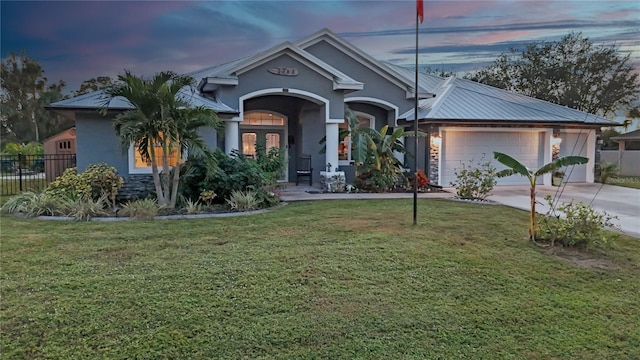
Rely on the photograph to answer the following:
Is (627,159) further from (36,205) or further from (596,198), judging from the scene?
(36,205)

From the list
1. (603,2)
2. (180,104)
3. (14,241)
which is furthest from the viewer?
(603,2)

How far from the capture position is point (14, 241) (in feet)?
22.5

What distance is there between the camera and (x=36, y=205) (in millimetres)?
9414

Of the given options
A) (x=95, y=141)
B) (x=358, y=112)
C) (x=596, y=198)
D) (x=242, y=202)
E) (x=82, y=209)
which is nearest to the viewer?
(x=82, y=209)

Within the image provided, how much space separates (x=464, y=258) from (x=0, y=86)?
43539 mm

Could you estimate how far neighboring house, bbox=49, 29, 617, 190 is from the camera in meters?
14.1

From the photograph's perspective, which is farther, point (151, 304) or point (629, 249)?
point (629, 249)

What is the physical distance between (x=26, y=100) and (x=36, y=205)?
131 feet

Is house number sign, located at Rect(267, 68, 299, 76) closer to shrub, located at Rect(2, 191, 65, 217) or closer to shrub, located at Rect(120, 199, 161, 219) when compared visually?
shrub, located at Rect(120, 199, 161, 219)

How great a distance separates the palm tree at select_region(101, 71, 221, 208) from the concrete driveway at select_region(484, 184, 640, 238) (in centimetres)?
865

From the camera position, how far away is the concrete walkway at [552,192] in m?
10.9

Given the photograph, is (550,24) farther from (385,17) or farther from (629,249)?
(629,249)

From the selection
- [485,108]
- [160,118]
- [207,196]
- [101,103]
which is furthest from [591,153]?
[101,103]

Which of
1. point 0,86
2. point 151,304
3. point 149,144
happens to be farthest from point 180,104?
point 0,86
